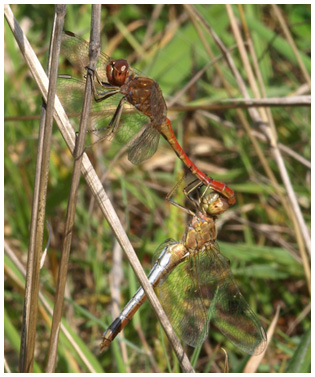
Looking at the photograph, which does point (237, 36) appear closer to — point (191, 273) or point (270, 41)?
point (270, 41)

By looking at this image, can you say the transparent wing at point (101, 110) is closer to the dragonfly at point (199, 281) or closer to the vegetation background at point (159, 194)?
the dragonfly at point (199, 281)

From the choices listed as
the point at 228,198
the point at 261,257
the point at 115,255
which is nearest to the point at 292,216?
the point at 261,257

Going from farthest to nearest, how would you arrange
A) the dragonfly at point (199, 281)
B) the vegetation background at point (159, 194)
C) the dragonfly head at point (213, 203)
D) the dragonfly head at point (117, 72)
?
the vegetation background at point (159, 194), the dragonfly head at point (213, 203), the dragonfly at point (199, 281), the dragonfly head at point (117, 72)

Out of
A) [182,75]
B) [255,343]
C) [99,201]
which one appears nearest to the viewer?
[99,201]

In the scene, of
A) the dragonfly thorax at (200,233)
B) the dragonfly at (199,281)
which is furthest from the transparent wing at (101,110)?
the dragonfly thorax at (200,233)

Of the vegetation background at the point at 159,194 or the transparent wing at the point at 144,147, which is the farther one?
the vegetation background at the point at 159,194

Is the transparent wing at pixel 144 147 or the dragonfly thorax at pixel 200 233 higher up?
the transparent wing at pixel 144 147

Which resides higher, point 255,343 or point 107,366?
point 255,343
